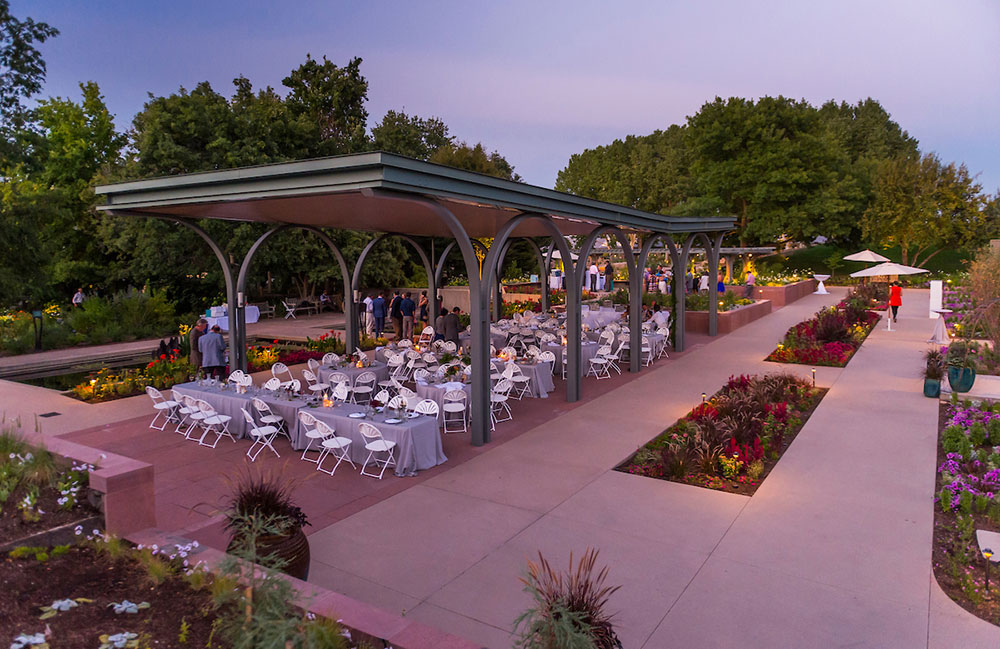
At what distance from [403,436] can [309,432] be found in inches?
59.0

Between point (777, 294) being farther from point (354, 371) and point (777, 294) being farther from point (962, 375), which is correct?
point (354, 371)

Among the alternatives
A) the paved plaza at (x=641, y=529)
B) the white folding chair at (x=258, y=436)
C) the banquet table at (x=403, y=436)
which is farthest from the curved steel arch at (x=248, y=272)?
the banquet table at (x=403, y=436)

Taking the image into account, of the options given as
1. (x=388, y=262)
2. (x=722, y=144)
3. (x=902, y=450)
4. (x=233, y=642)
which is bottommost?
(x=902, y=450)

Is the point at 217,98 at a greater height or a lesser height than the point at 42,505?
greater

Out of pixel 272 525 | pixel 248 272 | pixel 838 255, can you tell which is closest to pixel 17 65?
pixel 248 272

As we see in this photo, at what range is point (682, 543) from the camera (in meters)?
6.56

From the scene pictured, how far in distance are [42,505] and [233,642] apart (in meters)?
3.02

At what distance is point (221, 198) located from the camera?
1016 cm

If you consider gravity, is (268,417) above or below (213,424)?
above

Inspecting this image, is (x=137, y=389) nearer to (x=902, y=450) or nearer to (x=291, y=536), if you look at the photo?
(x=291, y=536)

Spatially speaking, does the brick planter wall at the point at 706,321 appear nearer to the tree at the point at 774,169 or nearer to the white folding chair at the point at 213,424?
the white folding chair at the point at 213,424

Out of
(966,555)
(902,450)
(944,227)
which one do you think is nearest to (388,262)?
(902,450)

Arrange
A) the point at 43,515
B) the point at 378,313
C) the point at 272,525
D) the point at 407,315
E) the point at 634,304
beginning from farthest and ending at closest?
the point at 378,313 → the point at 407,315 → the point at 634,304 → the point at 43,515 → the point at 272,525

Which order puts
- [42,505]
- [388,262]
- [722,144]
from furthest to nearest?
1. [722,144]
2. [388,262]
3. [42,505]
